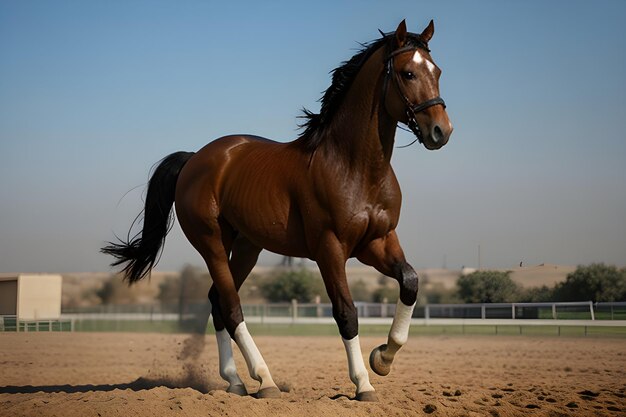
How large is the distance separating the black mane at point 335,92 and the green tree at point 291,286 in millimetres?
10076

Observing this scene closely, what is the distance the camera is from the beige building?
33.1 feet

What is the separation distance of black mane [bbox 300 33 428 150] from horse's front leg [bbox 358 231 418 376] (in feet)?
3.45

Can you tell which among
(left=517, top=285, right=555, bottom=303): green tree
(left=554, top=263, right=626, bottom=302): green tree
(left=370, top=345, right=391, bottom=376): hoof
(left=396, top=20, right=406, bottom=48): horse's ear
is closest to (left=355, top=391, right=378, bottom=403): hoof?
(left=370, top=345, right=391, bottom=376): hoof

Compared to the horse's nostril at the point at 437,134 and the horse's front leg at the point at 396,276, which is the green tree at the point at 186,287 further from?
the horse's nostril at the point at 437,134

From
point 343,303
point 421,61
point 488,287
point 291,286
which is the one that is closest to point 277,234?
point 343,303

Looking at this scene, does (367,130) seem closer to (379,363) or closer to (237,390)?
(379,363)

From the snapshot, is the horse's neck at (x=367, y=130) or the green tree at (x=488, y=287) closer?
the horse's neck at (x=367, y=130)

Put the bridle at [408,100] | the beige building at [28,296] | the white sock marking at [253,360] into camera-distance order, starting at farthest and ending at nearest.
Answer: the beige building at [28,296] → the white sock marking at [253,360] → the bridle at [408,100]

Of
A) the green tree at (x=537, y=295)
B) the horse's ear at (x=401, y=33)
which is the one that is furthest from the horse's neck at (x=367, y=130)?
the green tree at (x=537, y=295)

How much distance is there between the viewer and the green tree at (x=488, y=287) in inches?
557

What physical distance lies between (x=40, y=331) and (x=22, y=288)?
2.83ft

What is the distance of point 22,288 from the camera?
10.2 meters

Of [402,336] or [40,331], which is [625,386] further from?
[40,331]

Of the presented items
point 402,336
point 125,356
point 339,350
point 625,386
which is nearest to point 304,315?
point 339,350
